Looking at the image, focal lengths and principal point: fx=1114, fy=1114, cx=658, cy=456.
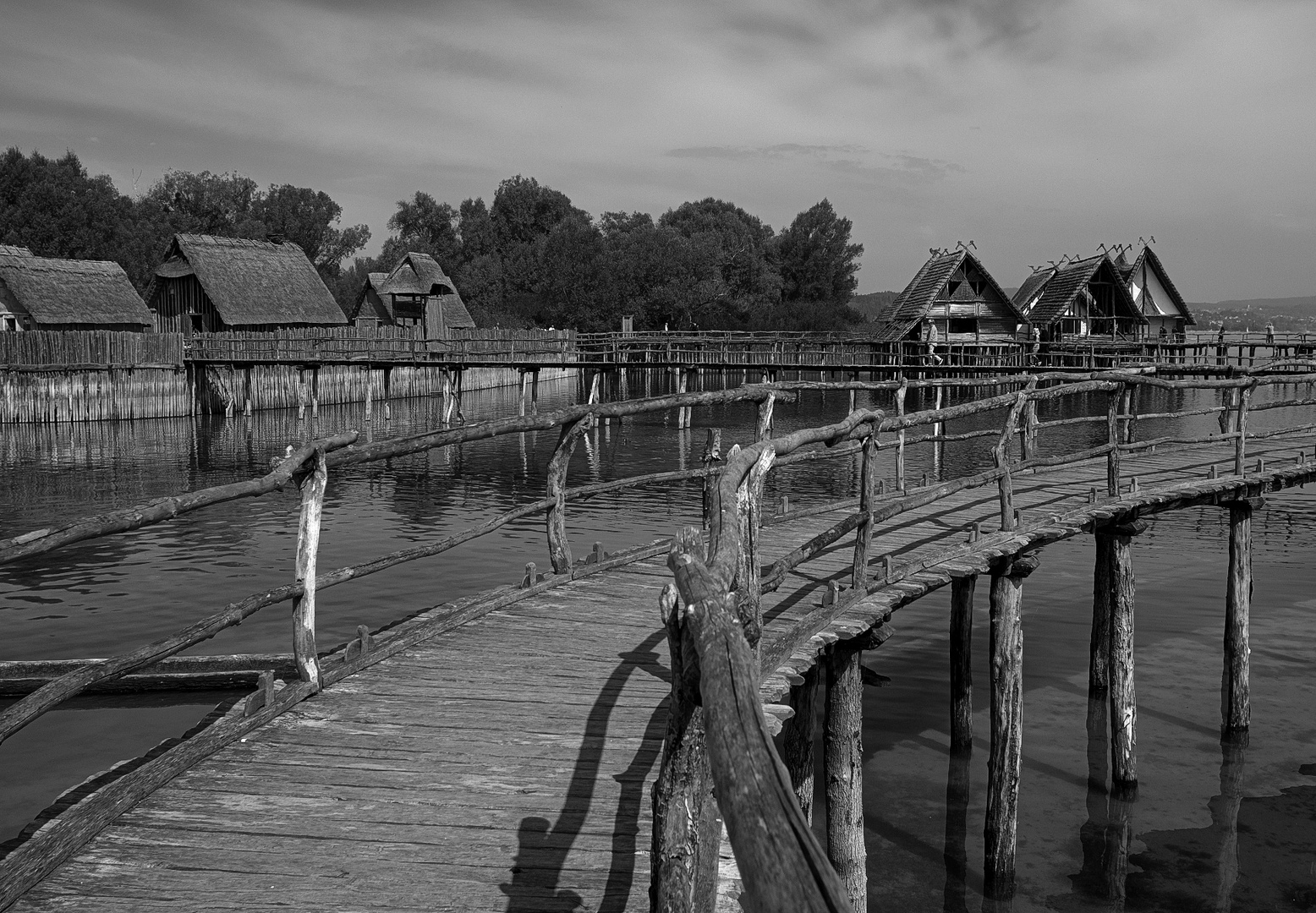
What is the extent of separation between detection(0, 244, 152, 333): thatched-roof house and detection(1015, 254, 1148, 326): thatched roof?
3813 cm

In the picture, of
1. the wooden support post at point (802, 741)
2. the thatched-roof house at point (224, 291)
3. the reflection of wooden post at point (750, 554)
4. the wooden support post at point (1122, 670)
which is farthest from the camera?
the thatched-roof house at point (224, 291)

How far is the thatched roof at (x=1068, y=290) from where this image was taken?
163 feet

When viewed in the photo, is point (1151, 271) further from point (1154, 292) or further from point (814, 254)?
point (814, 254)

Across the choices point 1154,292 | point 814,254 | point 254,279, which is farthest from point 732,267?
point 254,279

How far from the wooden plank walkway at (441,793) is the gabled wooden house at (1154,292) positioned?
54500mm

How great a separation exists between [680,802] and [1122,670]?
836cm

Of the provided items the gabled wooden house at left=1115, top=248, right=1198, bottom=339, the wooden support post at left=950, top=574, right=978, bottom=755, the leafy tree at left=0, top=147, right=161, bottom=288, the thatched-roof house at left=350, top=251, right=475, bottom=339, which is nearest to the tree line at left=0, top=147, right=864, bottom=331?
the leafy tree at left=0, top=147, right=161, bottom=288

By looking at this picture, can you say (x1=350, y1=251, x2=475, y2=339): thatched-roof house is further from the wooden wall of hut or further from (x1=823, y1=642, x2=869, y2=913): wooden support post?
(x1=823, y1=642, x2=869, y2=913): wooden support post

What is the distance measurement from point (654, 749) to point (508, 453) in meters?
27.7

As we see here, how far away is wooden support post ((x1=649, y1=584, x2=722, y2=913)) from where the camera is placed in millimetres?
2611

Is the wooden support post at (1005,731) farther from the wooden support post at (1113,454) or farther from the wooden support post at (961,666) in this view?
the wooden support post at (1113,454)

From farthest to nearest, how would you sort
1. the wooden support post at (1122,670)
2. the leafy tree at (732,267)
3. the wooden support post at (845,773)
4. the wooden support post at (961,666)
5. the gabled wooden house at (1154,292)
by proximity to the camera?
the leafy tree at (732,267) → the gabled wooden house at (1154,292) → the wooden support post at (961,666) → the wooden support post at (1122,670) → the wooden support post at (845,773)

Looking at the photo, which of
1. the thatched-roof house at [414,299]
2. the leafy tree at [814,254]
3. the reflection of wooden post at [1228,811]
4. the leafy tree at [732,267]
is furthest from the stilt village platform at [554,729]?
the leafy tree at [814,254]

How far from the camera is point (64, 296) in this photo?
4259 cm
